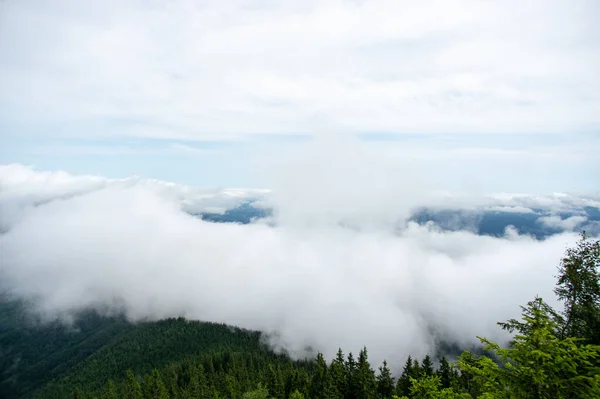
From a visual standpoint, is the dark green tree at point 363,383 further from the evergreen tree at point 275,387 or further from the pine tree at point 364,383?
the evergreen tree at point 275,387

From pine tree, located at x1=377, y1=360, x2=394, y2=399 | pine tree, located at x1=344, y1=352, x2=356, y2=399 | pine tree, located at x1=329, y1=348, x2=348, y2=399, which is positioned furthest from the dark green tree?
pine tree, located at x1=377, y1=360, x2=394, y2=399

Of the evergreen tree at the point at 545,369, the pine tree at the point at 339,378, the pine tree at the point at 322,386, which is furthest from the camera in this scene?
the pine tree at the point at 339,378

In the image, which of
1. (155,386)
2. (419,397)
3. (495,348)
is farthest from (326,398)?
(155,386)

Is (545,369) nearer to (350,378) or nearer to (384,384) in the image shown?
(384,384)

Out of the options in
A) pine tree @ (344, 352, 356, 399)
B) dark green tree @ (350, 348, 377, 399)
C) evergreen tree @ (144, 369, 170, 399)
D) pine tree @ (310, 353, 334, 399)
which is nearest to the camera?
dark green tree @ (350, 348, 377, 399)

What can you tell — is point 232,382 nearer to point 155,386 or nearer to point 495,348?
point 155,386

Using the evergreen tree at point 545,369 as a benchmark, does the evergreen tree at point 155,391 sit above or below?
below

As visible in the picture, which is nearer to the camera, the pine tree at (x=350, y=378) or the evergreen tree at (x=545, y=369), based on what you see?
the evergreen tree at (x=545, y=369)

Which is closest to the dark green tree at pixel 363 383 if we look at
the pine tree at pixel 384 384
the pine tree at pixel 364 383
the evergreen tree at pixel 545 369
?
the pine tree at pixel 364 383

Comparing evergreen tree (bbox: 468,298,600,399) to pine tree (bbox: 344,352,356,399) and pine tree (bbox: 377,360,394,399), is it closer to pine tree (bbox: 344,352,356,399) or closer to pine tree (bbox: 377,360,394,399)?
pine tree (bbox: 377,360,394,399)

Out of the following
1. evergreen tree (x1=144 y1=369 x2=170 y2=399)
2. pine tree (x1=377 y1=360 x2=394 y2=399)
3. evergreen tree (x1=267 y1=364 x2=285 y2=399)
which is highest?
pine tree (x1=377 y1=360 x2=394 y2=399)

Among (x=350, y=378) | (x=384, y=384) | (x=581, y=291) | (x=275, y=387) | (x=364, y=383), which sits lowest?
(x=275, y=387)

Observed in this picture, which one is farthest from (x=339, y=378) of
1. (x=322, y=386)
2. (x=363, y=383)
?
(x=363, y=383)

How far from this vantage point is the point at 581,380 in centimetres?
1277
